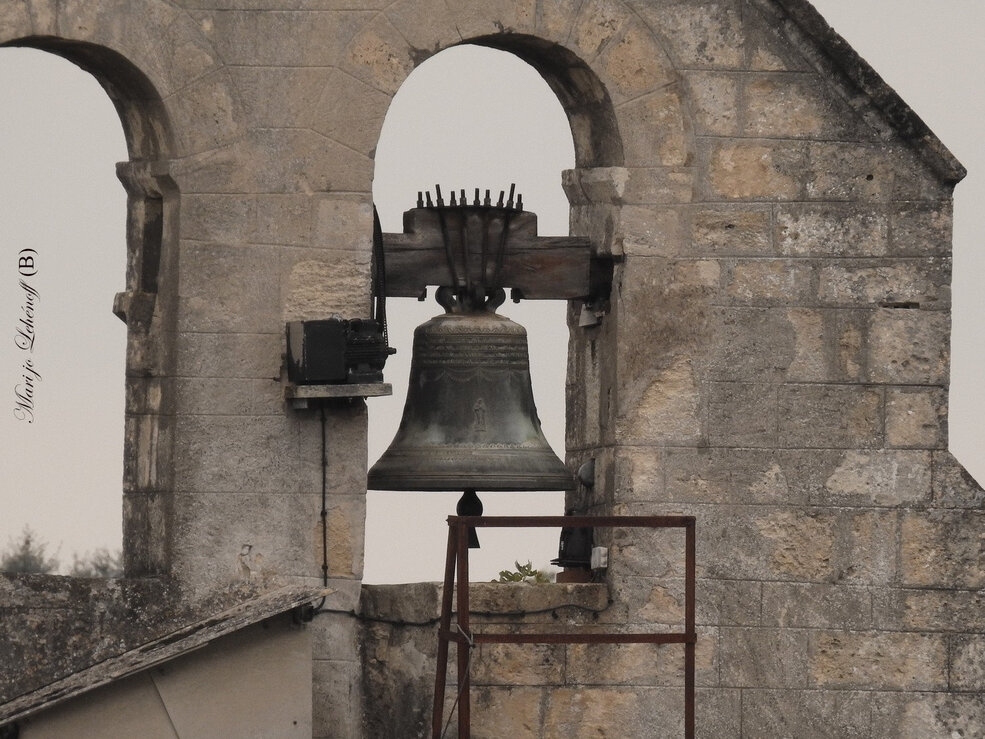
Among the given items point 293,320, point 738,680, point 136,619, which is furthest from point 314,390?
point 738,680

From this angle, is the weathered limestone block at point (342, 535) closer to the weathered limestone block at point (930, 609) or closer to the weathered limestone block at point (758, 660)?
the weathered limestone block at point (758, 660)

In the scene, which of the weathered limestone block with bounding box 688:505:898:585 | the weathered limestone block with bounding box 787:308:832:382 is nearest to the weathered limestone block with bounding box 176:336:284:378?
the weathered limestone block with bounding box 688:505:898:585

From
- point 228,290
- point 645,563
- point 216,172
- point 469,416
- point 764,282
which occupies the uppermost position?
point 216,172

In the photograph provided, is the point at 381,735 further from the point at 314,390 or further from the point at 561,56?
the point at 561,56

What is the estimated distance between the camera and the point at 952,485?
10266mm

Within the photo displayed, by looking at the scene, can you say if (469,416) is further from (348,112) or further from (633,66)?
(633,66)

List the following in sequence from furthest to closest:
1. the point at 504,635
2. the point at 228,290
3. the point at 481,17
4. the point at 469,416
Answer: the point at 469,416 → the point at 481,17 → the point at 228,290 → the point at 504,635

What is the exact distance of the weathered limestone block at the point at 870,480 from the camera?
33.4ft

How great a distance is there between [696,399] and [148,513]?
1.96 metres

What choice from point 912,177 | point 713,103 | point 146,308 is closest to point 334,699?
point 146,308

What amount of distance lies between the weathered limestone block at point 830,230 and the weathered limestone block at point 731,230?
2.1 inches

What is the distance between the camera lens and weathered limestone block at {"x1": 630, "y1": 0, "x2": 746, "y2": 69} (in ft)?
33.2

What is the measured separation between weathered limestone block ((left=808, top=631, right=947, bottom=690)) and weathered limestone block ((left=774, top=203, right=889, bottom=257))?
4.45ft

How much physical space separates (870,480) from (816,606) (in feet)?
1.60
